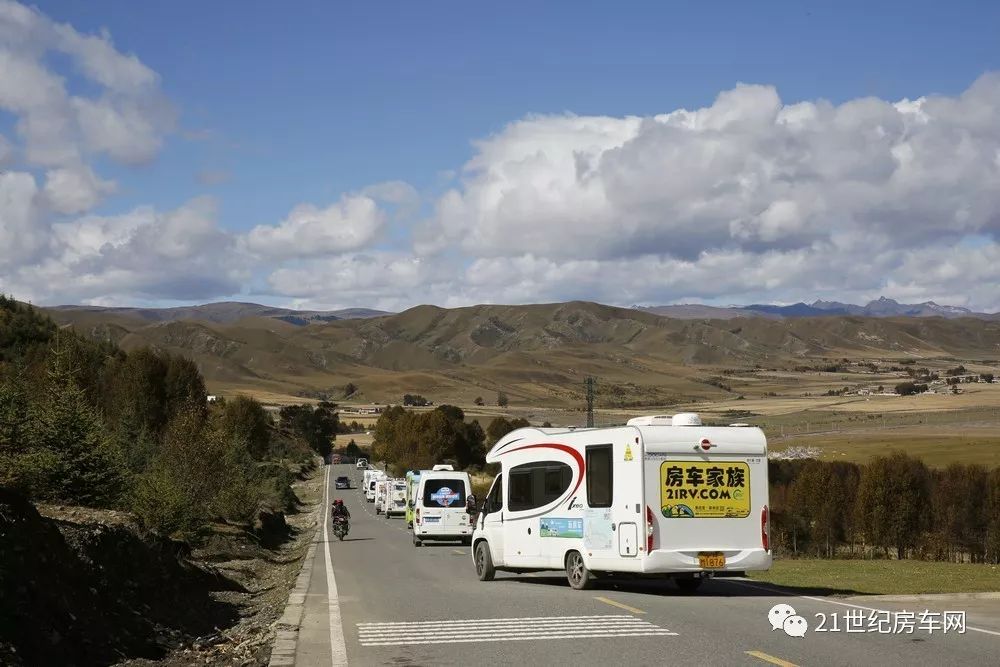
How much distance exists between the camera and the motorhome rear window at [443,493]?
34531 mm

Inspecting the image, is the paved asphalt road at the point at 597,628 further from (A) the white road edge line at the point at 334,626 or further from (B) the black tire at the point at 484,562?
(B) the black tire at the point at 484,562

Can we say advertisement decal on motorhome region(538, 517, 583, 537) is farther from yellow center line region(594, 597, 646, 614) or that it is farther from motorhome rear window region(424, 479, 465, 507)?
motorhome rear window region(424, 479, 465, 507)

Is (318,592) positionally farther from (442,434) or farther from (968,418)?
(968,418)

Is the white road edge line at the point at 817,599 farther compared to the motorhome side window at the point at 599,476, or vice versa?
the motorhome side window at the point at 599,476

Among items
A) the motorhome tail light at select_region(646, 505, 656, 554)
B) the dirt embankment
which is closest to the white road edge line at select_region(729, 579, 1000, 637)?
the motorhome tail light at select_region(646, 505, 656, 554)

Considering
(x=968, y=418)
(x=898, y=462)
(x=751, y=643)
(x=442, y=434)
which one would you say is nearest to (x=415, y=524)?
(x=751, y=643)

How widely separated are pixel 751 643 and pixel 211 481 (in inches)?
1182

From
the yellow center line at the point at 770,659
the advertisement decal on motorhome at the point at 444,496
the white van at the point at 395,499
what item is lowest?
the white van at the point at 395,499

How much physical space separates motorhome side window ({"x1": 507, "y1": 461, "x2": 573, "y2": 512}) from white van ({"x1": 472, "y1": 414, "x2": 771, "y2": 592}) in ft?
0.18

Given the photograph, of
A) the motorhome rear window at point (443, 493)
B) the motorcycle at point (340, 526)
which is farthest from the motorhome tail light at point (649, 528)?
the motorcycle at point (340, 526)

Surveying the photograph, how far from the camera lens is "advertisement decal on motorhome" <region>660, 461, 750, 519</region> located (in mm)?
16719

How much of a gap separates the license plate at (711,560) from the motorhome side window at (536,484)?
2.69 m

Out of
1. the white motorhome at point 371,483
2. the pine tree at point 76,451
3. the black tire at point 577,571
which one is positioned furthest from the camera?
the white motorhome at point 371,483

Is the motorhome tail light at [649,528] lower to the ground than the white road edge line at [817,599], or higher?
higher
